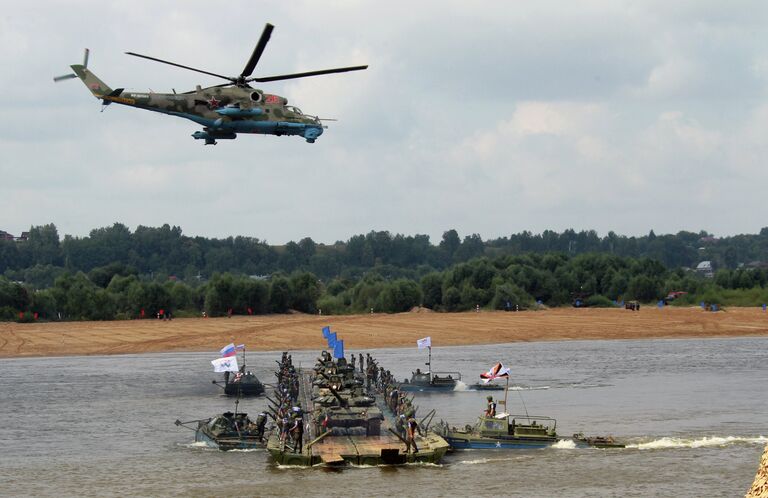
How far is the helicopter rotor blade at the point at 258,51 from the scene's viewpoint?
5078 cm

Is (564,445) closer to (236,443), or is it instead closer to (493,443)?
(493,443)

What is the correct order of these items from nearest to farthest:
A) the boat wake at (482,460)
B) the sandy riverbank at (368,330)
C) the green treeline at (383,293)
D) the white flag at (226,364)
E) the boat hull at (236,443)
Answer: the boat wake at (482,460)
the white flag at (226,364)
the boat hull at (236,443)
the sandy riverbank at (368,330)
the green treeline at (383,293)

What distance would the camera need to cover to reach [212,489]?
4319 centimetres

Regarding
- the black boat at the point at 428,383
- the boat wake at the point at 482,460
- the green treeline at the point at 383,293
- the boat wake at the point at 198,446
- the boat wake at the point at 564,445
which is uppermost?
the green treeline at the point at 383,293

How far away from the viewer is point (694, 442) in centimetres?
4994

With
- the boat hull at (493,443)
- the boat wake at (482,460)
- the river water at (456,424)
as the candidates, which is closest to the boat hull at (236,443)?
the river water at (456,424)

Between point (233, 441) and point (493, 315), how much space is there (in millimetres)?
87541

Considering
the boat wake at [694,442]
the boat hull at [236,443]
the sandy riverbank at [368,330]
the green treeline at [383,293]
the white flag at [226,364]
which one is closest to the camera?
the boat wake at [694,442]

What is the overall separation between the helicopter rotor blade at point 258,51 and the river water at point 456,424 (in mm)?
16543

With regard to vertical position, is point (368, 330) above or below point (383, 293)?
below

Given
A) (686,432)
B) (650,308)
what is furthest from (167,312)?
(686,432)

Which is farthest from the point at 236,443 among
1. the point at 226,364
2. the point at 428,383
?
the point at 428,383

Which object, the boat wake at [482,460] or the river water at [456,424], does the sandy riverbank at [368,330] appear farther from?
the boat wake at [482,460]

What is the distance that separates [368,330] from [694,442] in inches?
2733
